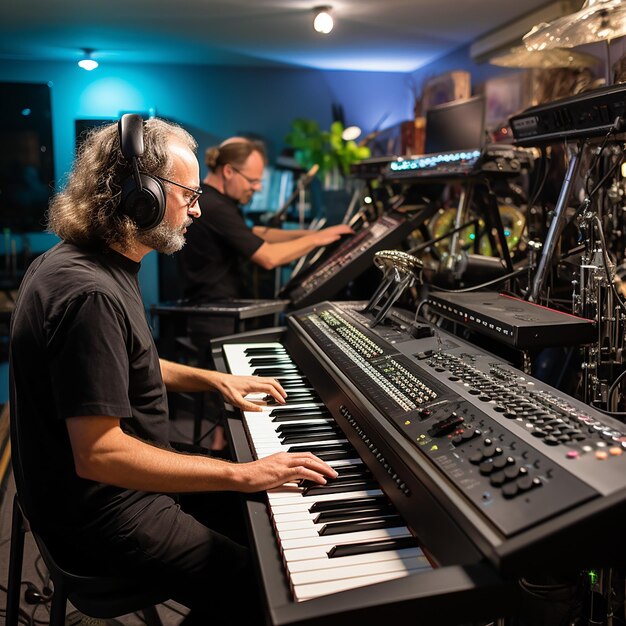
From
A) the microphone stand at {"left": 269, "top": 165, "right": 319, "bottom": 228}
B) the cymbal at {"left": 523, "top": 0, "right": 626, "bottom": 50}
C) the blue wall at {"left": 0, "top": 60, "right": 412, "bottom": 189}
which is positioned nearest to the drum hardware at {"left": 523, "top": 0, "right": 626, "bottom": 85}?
the cymbal at {"left": 523, "top": 0, "right": 626, "bottom": 50}

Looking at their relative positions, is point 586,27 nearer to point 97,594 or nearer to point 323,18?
point 97,594

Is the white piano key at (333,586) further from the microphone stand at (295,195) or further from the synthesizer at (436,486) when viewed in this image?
the microphone stand at (295,195)

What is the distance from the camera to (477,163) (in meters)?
2.30

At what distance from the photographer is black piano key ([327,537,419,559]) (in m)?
1.09

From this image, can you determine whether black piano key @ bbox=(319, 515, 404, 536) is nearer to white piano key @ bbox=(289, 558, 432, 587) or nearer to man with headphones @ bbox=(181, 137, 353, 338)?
white piano key @ bbox=(289, 558, 432, 587)

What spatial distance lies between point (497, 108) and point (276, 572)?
5110 millimetres

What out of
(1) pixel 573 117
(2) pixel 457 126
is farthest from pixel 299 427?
(2) pixel 457 126

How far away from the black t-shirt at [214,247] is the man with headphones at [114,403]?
164cm

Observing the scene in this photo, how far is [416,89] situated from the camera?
24.1ft

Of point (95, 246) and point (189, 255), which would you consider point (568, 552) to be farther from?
point (189, 255)

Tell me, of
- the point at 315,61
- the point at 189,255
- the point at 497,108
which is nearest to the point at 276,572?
the point at 189,255

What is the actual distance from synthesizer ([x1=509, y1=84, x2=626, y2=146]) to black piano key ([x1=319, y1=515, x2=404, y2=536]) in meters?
1.01

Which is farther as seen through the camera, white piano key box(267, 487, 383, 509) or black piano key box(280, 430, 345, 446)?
black piano key box(280, 430, 345, 446)

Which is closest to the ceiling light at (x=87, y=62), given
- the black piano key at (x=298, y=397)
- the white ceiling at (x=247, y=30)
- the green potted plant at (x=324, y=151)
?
the white ceiling at (x=247, y=30)
